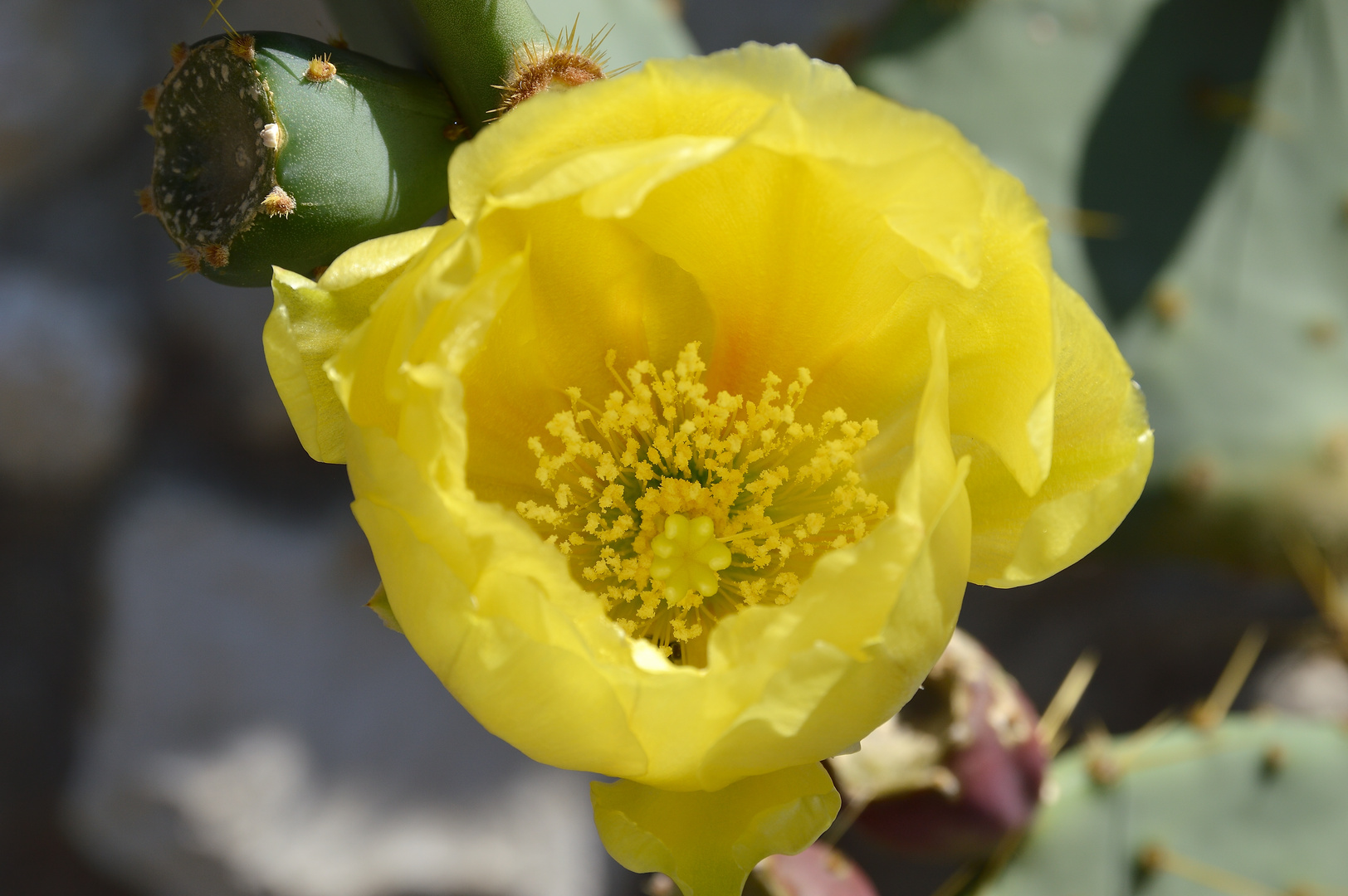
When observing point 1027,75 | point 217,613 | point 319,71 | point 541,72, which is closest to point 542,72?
point 541,72

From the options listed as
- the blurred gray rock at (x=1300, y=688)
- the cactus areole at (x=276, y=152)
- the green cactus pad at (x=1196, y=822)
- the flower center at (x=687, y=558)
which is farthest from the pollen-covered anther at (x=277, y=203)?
the blurred gray rock at (x=1300, y=688)

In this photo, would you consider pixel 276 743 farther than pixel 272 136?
Yes

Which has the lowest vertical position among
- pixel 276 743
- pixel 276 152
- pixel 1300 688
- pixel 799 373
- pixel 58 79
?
pixel 1300 688

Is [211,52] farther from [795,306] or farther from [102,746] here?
[102,746]

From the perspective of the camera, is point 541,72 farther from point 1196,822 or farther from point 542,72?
point 1196,822

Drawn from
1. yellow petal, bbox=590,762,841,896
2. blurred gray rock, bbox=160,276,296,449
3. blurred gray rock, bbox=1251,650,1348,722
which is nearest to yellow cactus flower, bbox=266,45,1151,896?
yellow petal, bbox=590,762,841,896

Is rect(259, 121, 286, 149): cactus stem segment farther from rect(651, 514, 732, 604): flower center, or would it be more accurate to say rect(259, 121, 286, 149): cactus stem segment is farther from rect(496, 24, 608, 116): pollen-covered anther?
rect(651, 514, 732, 604): flower center

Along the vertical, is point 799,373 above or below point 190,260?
below

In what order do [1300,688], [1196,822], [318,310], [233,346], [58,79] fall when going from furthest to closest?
[1300,688] → [233,346] → [58,79] → [1196,822] → [318,310]
